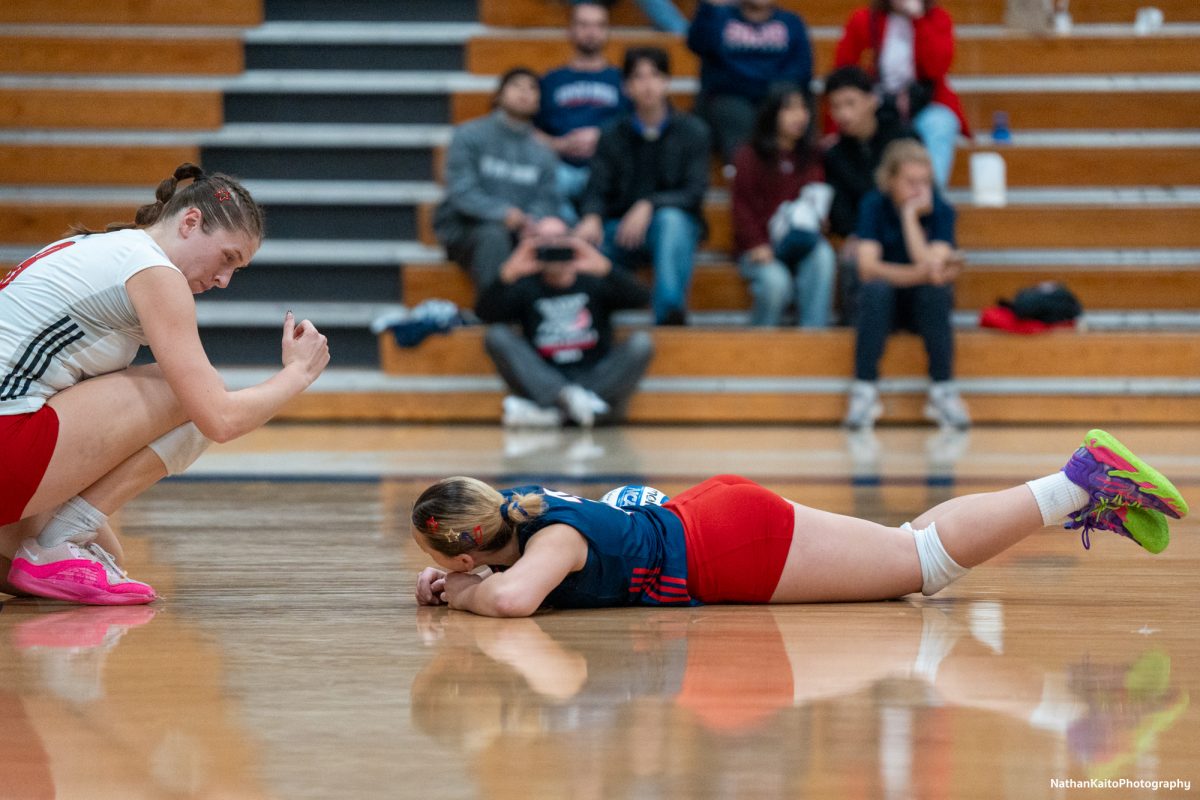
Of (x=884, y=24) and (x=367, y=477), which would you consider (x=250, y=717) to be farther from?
(x=884, y=24)

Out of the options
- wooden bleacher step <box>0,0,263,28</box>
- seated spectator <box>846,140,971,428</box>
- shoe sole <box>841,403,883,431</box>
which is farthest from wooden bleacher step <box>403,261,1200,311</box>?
wooden bleacher step <box>0,0,263,28</box>

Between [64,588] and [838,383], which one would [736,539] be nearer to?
[64,588]

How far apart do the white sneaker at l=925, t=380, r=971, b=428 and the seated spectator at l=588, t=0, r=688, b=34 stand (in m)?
2.76

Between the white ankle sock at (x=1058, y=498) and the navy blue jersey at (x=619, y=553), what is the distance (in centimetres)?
63

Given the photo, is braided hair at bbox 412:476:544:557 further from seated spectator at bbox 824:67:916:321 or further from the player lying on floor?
seated spectator at bbox 824:67:916:321

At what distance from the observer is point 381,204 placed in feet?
23.7

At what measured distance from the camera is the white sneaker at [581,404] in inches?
233

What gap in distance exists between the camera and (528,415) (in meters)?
5.99

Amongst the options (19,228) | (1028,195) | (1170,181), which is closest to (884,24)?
(1028,195)

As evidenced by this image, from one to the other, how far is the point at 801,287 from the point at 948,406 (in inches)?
36.7

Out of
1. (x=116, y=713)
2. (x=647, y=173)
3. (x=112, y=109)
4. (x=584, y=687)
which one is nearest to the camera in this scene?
(x=116, y=713)

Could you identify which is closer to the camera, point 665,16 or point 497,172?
point 497,172

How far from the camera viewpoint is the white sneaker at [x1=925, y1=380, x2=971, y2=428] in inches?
235

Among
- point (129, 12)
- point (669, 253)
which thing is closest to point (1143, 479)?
point (669, 253)
